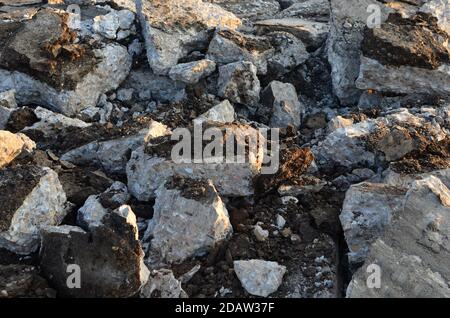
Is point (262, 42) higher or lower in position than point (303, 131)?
higher

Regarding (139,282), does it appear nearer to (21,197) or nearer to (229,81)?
(21,197)

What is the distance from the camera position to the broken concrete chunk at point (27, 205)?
14.9 ft

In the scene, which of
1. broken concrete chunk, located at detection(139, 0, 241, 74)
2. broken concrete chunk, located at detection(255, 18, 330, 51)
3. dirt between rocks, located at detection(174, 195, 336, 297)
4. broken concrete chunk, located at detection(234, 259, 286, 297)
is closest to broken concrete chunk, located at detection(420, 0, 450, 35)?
broken concrete chunk, located at detection(255, 18, 330, 51)

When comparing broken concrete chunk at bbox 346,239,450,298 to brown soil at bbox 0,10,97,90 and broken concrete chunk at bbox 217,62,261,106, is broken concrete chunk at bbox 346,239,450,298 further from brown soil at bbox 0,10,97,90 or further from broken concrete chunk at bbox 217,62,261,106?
brown soil at bbox 0,10,97,90

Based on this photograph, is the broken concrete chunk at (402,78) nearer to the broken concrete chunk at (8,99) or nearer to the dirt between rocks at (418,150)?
the dirt between rocks at (418,150)

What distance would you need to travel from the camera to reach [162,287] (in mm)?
4207

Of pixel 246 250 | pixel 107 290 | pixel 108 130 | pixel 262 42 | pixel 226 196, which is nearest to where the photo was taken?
pixel 107 290

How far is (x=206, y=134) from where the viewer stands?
204 inches

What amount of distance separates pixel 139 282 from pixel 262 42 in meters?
4.06

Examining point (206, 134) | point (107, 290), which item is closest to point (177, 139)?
point (206, 134)

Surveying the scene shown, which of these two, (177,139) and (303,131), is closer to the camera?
(177,139)

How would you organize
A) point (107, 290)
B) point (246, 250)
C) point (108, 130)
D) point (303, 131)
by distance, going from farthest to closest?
point (303, 131) < point (108, 130) < point (246, 250) < point (107, 290)

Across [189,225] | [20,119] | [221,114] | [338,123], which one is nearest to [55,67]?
[20,119]

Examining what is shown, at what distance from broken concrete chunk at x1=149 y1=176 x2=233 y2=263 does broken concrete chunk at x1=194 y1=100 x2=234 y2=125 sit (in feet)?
5.37
